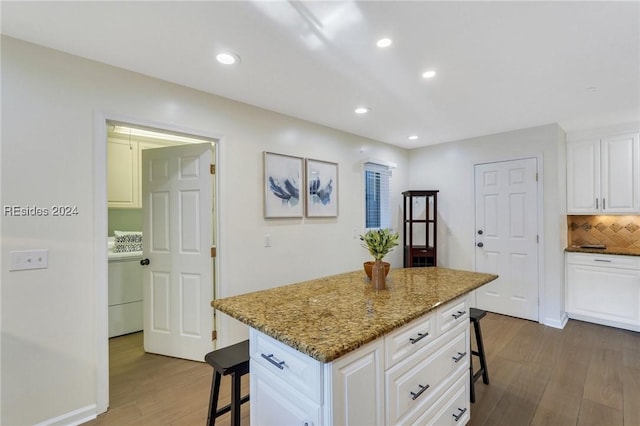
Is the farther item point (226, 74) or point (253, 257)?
point (253, 257)

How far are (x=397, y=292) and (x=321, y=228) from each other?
1.86m

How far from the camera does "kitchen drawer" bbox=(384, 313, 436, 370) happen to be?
1.32 metres

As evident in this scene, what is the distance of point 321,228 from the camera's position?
3.54m

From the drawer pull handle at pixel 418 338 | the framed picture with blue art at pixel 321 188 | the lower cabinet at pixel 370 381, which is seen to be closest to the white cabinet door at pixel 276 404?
the lower cabinet at pixel 370 381

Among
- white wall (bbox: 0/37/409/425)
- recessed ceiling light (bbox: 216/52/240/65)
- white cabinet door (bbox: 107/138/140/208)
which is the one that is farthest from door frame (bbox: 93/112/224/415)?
white cabinet door (bbox: 107/138/140/208)

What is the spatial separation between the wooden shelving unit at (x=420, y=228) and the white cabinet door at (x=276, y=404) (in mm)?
3458

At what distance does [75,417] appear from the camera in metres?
1.96

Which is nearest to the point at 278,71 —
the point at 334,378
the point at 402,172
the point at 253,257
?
the point at 253,257

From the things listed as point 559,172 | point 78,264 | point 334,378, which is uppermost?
point 559,172

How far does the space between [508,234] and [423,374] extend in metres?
3.13

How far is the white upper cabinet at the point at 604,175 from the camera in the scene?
3.44 m

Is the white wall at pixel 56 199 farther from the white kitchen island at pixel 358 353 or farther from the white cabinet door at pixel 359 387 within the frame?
the white cabinet door at pixel 359 387

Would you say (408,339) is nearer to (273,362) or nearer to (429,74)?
(273,362)

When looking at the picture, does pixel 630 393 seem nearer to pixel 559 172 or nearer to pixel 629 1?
pixel 559 172
